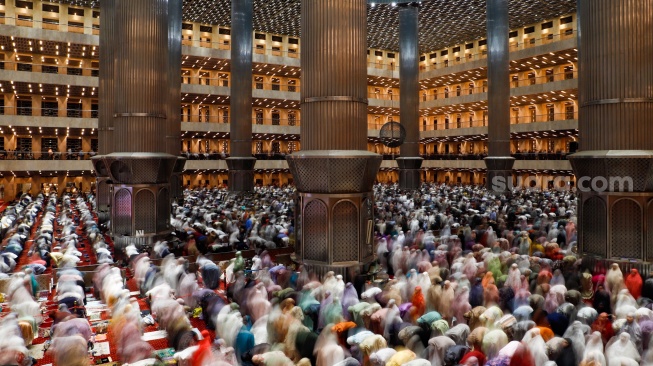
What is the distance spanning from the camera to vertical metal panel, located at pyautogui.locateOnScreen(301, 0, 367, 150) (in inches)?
436

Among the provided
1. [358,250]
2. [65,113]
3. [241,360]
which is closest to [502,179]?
[358,250]

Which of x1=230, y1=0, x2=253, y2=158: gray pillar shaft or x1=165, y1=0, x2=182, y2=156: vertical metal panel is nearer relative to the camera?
x1=165, y1=0, x2=182, y2=156: vertical metal panel

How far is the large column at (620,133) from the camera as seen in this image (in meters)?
10.8

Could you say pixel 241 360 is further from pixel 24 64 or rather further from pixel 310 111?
pixel 24 64

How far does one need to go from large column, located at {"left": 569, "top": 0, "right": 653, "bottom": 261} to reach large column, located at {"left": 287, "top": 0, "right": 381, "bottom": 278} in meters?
5.16

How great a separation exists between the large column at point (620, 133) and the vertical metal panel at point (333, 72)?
544 centimetres

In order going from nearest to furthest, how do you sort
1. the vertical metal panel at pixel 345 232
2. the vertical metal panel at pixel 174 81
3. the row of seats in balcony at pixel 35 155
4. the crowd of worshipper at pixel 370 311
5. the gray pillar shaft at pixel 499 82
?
the crowd of worshipper at pixel 370 311 < the vertical metal panel at pixel 345 232 < the vertical metal panel at pixel 174 81 < the gray pillar shaft at pixel 499 82 < the row of seats in balcony at pixel 35 155

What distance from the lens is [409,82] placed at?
1298 inches

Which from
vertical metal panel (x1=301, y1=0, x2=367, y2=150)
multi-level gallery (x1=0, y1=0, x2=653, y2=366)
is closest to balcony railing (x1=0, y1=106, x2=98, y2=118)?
multi-level gallery (x1=0, y1=0, x2=653, y2=366)

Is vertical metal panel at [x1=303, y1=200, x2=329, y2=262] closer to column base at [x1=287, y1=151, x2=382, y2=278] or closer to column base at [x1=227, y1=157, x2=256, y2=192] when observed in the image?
column base at [x1=287, y1=151, x2=382, y2=278]

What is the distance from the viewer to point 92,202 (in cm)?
2922

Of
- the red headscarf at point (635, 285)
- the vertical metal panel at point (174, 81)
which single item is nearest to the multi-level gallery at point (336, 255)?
the red headscarf at point (635, 285)

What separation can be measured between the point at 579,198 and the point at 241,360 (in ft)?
30.2

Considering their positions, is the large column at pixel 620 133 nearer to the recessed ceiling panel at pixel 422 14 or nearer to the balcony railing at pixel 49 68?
the recessed ceiling panel at pixel 422 14
